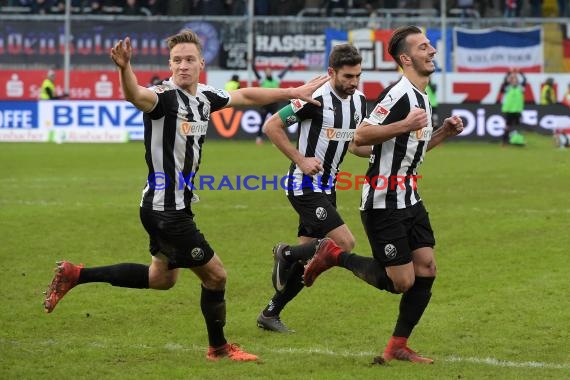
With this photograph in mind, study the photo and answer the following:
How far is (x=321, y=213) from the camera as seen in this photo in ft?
30.3

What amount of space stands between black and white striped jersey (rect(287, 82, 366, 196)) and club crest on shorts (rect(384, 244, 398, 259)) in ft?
5.67

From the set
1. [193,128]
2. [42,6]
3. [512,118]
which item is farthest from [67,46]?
[193,128]

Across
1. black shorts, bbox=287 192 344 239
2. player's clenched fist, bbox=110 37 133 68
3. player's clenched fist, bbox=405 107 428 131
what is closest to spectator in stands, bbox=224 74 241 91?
black shorts, bbox=287 192 344 239

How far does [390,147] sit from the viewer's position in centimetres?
779

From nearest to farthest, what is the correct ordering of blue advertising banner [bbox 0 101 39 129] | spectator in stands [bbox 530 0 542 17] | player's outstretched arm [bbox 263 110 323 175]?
1. player's outstretched arm [bbox 263 110 323 175]
2. blue advertising banner [bbox 0 101 39 129]
3. spectator in stands [bbox 530 0 542 17]

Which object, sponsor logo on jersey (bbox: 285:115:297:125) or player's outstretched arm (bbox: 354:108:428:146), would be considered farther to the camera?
sponsor logo on jersey (bbox: 285:115:297:125)

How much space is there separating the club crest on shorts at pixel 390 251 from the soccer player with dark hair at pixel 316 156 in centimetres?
142

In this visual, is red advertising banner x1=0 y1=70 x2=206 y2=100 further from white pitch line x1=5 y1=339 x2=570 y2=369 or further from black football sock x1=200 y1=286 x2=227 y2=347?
black football sock x1=200 y1=286 x2=227 y2=347

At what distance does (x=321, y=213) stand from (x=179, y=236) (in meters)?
1.79

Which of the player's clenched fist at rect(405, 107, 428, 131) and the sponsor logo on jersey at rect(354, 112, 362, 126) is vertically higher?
the player's clenched fist at rect(405, 107, 428, 131)

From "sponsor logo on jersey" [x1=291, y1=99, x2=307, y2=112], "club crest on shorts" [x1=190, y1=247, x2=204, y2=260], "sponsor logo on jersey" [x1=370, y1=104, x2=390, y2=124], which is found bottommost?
"club crest on shorts" [x1=190, y1=247, x2=204, y2=260]

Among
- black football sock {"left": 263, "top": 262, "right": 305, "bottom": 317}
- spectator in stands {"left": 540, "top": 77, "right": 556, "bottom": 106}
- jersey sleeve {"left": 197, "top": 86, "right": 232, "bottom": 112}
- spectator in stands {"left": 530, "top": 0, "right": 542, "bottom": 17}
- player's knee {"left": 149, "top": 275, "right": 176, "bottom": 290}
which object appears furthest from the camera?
spectator in stands {"left": 530, "top": 0, "right": 542, "bottom": 17}

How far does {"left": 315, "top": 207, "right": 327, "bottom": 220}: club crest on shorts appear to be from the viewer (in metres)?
9.23

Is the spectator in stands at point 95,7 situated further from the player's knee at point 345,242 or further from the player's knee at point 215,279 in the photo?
the player's knee at point 215,279
